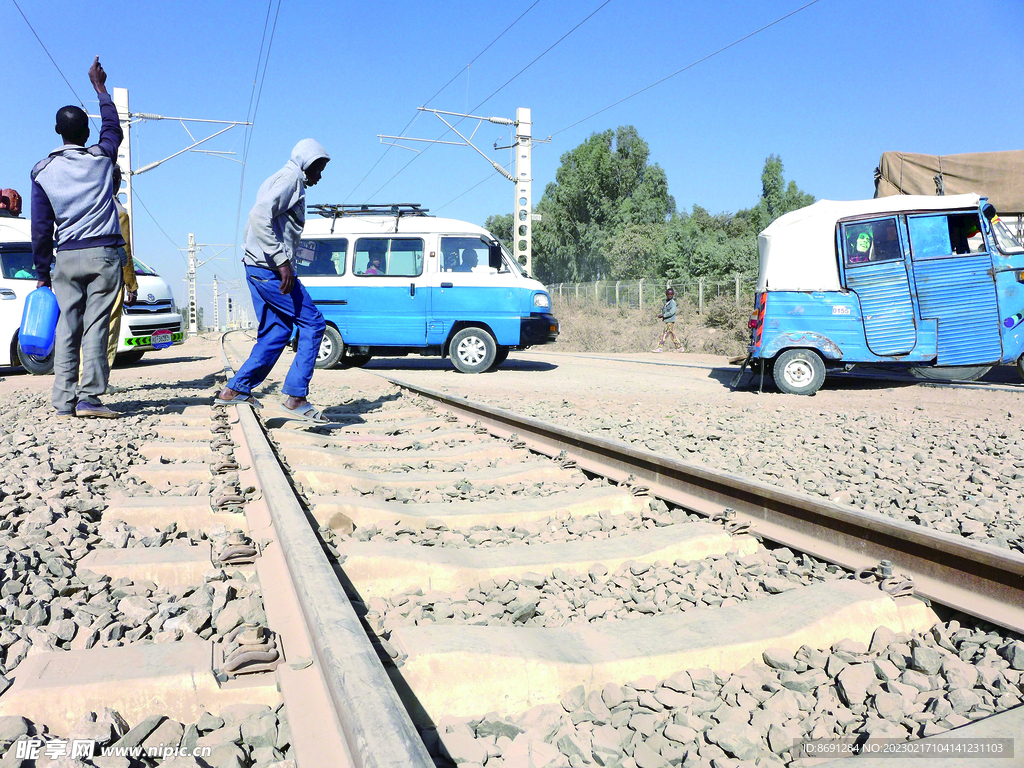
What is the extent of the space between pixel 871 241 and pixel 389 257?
751 centimetres

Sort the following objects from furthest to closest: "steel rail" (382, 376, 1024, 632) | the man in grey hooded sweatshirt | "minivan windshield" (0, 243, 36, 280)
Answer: "minivan windshield" (0, 243, 36, 280), the man in grey hooded sweatshirt, "steel rail" (382, 376, 1024, 632)

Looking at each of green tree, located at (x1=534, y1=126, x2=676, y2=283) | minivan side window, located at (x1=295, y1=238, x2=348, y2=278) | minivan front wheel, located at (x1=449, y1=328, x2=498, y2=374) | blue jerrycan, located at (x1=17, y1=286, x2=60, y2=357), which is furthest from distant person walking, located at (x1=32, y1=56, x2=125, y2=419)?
green tree, located at (x1=534, y1=126, x2=676, y2=283)

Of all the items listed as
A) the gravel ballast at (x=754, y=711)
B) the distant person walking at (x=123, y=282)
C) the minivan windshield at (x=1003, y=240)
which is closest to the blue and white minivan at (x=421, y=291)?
the distant person walking at (x=123, y=282)

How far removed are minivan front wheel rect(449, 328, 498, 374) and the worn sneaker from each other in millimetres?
7587

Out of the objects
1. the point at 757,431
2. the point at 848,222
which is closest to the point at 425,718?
the point at 757,431

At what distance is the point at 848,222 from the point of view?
A: 361 inches

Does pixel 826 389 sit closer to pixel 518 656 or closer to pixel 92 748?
pixel 518 656

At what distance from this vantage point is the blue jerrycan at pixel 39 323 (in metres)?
5.98

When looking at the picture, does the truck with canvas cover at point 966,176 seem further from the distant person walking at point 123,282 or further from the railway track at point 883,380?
the distant person walking at point 123,282

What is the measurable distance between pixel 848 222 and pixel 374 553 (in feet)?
28.2

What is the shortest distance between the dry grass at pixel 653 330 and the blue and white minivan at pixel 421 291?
7.00 metres

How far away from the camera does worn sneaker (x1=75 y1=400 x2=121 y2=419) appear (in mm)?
5473

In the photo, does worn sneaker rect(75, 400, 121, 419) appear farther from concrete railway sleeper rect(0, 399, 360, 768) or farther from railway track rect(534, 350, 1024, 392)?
railway track rect(534, 350, 1024, 392)

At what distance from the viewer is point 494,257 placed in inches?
496
